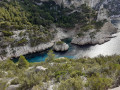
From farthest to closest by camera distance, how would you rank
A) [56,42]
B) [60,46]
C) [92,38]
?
[92,38], [56,42], [60,46]

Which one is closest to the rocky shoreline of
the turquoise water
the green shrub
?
the turquoise water

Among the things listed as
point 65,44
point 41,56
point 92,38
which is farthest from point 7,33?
point 92,38

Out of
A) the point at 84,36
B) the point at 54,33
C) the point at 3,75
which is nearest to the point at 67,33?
the point at 54,33

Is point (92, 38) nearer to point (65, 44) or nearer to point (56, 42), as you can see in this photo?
point (65, 44)

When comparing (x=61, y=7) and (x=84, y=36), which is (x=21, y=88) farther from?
(x=61, y=7)

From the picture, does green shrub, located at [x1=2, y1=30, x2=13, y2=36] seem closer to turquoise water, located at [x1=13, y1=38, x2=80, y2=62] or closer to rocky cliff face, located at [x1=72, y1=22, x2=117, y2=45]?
turquoise water, located at [x1=13, y1=38, x2=80, y2=62]

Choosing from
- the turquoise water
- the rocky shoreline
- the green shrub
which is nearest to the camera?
the turquoise water

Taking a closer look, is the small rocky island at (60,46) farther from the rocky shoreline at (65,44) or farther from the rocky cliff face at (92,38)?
the rocky cliff face at (92,38)

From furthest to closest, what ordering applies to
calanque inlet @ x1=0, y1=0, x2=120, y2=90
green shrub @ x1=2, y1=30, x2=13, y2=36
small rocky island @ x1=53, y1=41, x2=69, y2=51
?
1. small rocky island @ x1=53, y1=41, x2=69, y2=51
2. green shrub @ x1=2, y1=30, x2=13, y2=36
3. calanque inlet @ x1=0, y1=0, x2=120, y2=90

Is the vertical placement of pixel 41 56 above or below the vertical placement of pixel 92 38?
below
